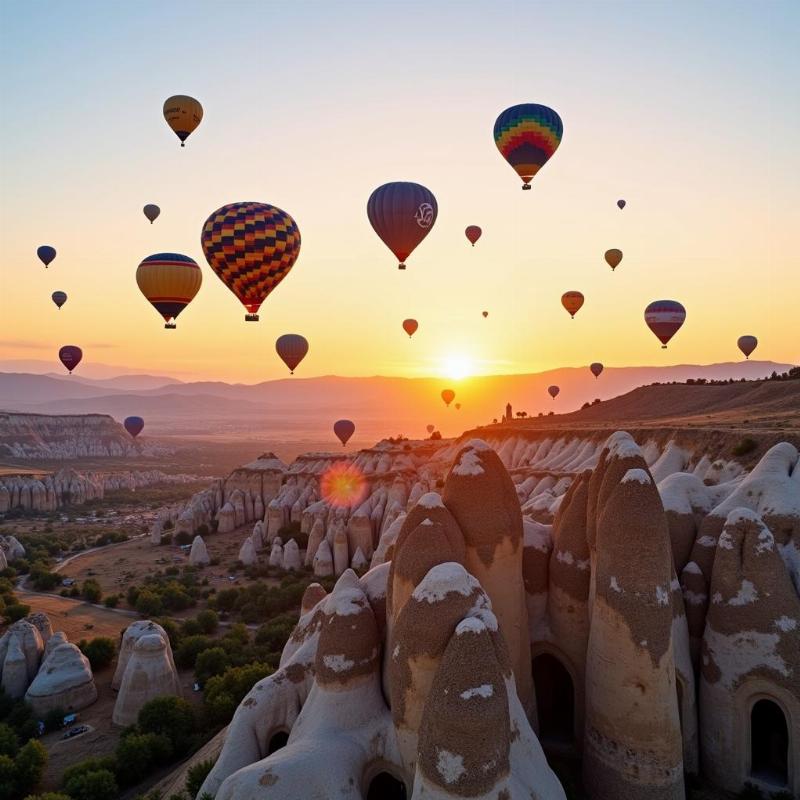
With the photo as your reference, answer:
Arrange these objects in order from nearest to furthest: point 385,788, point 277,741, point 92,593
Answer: point 385,788 < point 277,741 < point 92,593

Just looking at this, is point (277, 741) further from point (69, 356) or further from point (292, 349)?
point (69, 356)

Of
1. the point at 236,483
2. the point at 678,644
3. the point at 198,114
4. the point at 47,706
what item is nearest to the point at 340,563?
the point at 47,706

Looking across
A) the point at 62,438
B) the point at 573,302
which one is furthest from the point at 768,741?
the point at 62,438

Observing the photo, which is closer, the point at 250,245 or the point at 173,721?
the point at 173,721

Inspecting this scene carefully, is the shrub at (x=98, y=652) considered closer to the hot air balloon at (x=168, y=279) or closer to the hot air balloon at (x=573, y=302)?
the hot air balloon at (x=168, y=279)

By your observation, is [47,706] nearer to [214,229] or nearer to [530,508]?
[530,508]

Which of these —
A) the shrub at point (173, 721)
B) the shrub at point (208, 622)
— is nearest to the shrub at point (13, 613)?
the shrub at point (208, 622)
